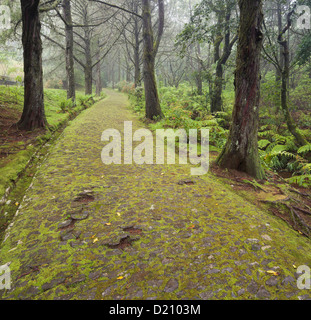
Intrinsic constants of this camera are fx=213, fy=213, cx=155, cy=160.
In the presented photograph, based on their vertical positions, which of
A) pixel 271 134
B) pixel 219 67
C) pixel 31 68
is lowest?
pixel 271 134

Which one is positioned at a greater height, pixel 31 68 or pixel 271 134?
pixel 31 68

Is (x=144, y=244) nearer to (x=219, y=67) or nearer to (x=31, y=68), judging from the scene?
(x=31, y=68)

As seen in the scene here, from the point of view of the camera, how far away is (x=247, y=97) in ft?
14.9

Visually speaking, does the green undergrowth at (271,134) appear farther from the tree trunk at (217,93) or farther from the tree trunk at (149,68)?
the tree trunk at (149,68)

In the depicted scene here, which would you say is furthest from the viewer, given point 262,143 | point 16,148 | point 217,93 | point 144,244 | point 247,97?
point 217,93

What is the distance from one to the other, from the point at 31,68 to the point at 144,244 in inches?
272

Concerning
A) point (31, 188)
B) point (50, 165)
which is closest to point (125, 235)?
point (31, 188)

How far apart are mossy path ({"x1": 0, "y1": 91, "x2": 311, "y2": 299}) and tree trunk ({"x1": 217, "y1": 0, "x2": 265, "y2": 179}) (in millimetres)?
1050

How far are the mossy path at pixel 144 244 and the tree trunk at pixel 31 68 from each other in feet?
11.5

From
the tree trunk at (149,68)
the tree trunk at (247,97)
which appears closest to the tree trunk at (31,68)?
the tree trunk at (149,68)

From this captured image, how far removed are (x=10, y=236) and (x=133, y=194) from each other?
1827mm

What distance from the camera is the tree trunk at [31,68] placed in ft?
21.4

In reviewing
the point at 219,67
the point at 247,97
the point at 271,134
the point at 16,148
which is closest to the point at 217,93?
the point at 219,67
